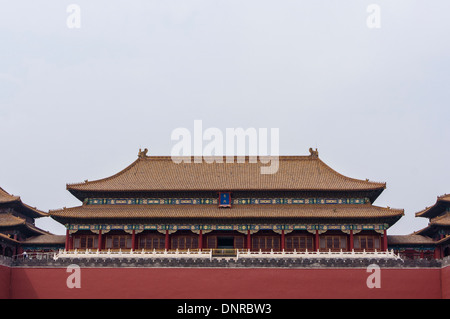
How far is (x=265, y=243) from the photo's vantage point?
47.1 meters

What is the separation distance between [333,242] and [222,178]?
991 centimetres

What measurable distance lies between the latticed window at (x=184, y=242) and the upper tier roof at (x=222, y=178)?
365 cm

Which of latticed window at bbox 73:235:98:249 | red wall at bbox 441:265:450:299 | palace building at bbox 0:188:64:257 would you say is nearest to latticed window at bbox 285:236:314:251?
red wall at bbox 441:265:450:299

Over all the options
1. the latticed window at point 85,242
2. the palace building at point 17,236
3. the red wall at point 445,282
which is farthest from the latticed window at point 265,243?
the palace building at point 17,236

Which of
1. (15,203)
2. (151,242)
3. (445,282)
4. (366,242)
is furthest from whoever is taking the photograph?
(15,203)

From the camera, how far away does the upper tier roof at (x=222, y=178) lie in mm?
48375

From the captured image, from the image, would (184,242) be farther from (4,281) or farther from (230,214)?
(4,281)

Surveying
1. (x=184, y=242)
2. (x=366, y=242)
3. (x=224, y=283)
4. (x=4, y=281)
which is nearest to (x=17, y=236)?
(x=4, y=281)

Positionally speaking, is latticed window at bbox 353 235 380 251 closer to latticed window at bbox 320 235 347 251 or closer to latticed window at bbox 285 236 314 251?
latticed window at bbox 320 235 347 251
